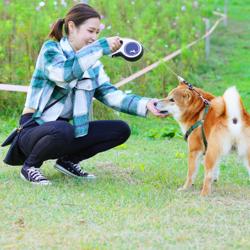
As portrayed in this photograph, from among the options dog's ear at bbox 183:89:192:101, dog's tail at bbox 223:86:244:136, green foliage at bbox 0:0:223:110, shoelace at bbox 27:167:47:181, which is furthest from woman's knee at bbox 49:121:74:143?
green foliage at bbox 0:0:223:110

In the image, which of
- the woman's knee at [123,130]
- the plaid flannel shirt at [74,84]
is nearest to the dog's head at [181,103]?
the plaid flannel shirt at [74,84]

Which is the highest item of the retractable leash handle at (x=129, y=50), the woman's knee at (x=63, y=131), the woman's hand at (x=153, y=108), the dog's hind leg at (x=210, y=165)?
the retractable leash handle at (x=129, y=50)

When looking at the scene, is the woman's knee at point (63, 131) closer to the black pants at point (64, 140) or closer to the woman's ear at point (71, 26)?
the black pants at point (64, 140)

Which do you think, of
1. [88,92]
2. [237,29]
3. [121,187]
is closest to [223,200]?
[121,187]

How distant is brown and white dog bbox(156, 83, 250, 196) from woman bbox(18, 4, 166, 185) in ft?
0.64

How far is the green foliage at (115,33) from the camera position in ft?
29.6

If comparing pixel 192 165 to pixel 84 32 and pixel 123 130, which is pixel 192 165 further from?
pixel 84 32

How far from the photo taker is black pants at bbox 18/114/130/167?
548 cm

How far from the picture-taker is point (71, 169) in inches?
233

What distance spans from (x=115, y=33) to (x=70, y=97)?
14.3 ft

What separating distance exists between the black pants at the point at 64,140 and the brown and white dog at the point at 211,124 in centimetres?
49

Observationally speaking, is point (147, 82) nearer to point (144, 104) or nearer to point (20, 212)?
point (144, 104)

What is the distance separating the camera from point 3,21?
922 centimetres

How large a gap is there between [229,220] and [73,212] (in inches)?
37.4
